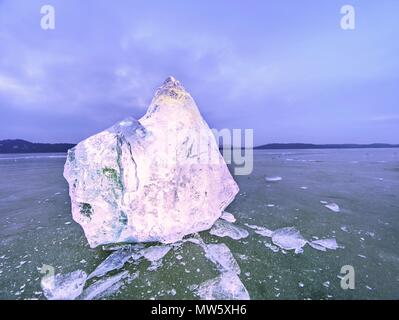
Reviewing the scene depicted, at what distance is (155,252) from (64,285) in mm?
1216

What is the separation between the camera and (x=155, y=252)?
299 centimetres

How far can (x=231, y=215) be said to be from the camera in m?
4.51

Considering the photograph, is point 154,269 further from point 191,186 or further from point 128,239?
point 191,186

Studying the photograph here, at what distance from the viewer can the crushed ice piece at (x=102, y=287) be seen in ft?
7.18

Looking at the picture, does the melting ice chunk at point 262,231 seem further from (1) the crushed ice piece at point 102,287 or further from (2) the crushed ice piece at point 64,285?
(2) the crushed ice piece at point 64,285

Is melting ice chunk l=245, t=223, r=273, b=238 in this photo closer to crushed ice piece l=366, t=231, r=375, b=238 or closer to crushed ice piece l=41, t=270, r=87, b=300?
crushed ice piece l=366, t=231, r=375, b=238

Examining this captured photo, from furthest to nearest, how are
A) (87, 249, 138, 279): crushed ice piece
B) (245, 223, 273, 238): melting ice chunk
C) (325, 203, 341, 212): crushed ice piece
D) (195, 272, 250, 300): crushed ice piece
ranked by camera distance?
(325, 203, 341, 212): crushed ice piece
(245, 223, 273, 238): melting ice chunk
(87, 249, 138, 279): crushed ice piece
(195, 272, 250, 300): crushed ice piece

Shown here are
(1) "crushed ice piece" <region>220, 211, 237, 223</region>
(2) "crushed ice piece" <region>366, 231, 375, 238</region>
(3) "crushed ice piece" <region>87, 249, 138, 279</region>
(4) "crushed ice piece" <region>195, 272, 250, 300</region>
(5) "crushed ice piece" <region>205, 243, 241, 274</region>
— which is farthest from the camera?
(1) "crushed ice piece" <region>220, 211, 237, 223</region>

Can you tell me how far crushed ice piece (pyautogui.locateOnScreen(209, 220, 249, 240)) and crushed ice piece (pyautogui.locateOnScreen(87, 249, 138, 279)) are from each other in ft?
5.22

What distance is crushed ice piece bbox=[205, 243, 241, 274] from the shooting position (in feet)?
8.69

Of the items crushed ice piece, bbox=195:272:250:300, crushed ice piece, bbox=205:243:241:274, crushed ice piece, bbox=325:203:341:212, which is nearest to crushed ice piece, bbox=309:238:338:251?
crushed ice piece, bbox=205:243:241:274
